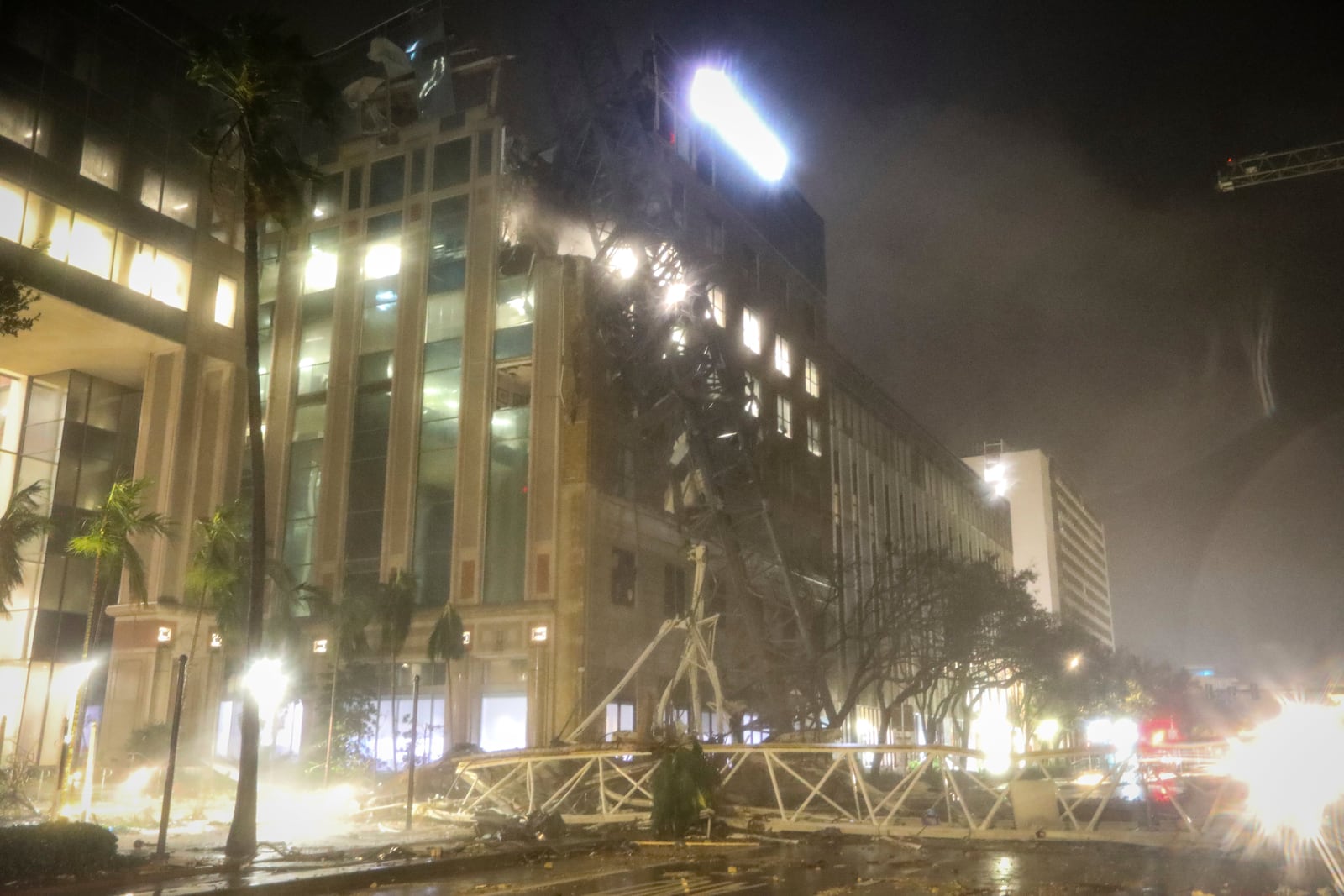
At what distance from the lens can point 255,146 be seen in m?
20.7

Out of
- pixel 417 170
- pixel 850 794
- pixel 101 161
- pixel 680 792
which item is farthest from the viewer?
pixel 417 170

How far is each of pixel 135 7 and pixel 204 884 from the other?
1788 inches

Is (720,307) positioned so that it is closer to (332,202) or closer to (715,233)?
(715,233)

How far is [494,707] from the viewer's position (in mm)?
40969

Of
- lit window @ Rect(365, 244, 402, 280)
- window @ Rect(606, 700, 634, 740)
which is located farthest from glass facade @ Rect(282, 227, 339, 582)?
window @ Rect(606, 700, 634, 740)

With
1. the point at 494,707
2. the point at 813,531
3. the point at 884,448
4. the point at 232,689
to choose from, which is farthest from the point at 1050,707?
the point at 232,689

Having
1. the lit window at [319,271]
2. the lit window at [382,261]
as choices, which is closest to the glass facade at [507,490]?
the lit window at [382,261]

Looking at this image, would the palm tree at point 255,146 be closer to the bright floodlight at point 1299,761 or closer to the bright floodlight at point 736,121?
the bright floodlight at point 1299,761

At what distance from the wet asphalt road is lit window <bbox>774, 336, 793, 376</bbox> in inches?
1612

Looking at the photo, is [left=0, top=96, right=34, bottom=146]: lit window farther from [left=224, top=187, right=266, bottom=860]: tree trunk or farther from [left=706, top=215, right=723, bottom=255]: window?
[left=706, top=215, right=723, bottom=255]: window

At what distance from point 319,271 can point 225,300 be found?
495cm

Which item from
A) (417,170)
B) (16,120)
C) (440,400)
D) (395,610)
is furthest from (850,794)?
(16,120)

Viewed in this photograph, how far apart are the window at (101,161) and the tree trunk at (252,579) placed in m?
29.3

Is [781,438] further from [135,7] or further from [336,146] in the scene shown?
[135,7]
